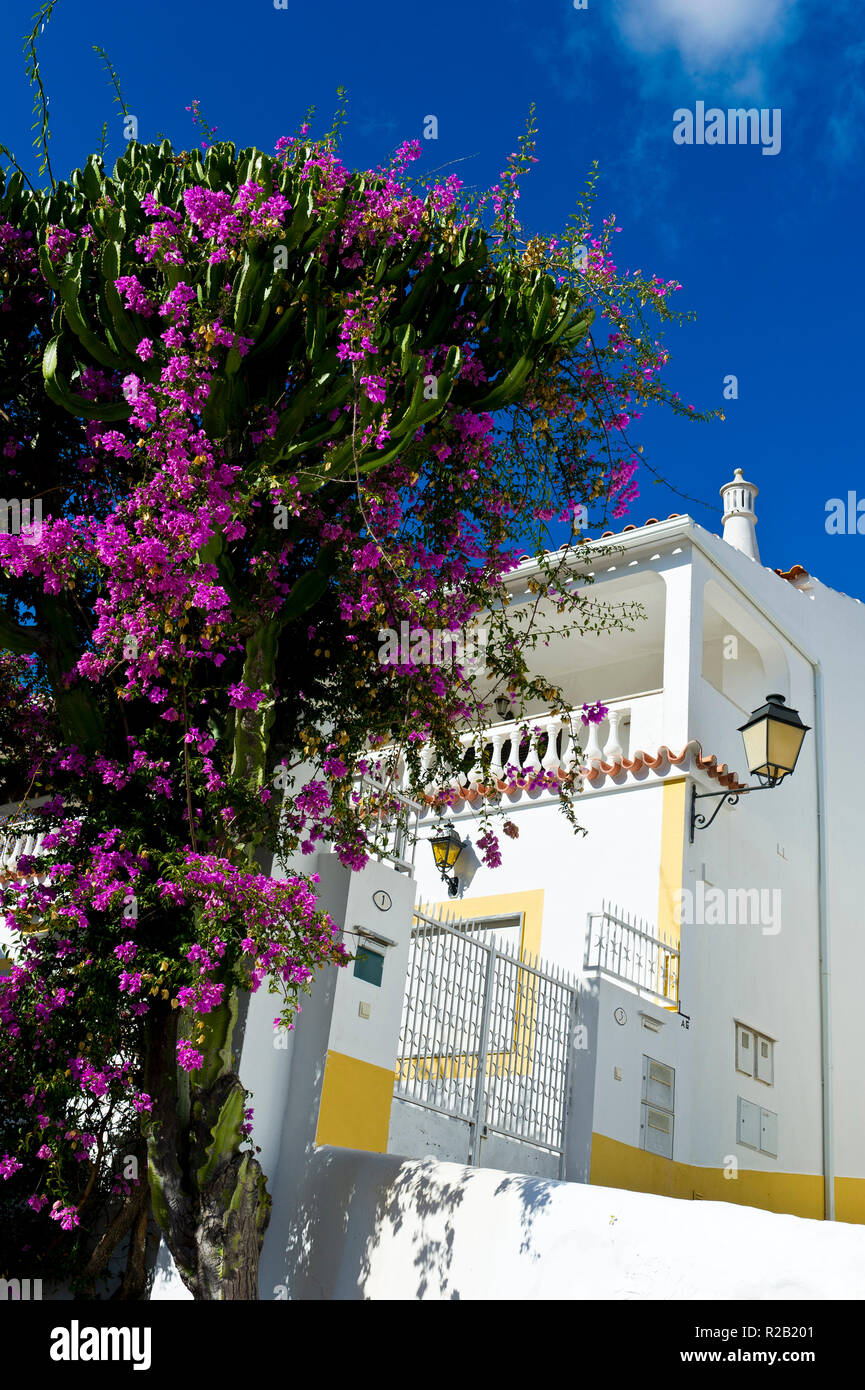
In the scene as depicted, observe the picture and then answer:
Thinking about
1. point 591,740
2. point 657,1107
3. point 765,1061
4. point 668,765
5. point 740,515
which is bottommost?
point 657,1107

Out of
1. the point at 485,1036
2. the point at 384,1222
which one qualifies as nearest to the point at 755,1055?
the point at 485,1036

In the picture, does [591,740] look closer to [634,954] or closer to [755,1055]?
[634,954]

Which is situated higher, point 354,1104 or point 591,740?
point 591,740

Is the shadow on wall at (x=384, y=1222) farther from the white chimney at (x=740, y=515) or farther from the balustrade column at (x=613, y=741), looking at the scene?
the white chimney at (x=740, y=515)

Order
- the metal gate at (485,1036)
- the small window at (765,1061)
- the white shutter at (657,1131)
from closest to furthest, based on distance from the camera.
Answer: the metal gate at (485,1036) → the white shutter at (657,1131) → the small window at (765,1061)

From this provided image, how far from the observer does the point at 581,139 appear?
23.5 ft

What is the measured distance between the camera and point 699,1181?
35.8ft

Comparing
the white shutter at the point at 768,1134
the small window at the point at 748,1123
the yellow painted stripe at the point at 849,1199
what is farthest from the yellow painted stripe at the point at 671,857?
the yellow painted stripe at the point at 849,1199

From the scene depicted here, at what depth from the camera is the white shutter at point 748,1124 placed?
37.8ft

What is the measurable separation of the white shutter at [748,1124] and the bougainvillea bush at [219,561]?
21.5 feet

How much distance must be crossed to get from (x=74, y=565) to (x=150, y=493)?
1.84 ft

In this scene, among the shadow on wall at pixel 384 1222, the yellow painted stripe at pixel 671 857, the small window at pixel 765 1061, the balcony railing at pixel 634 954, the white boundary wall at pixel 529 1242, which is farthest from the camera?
the small window at pixel 765 1061

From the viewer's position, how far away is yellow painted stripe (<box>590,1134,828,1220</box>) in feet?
31.6

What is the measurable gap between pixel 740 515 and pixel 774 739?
6537mm
